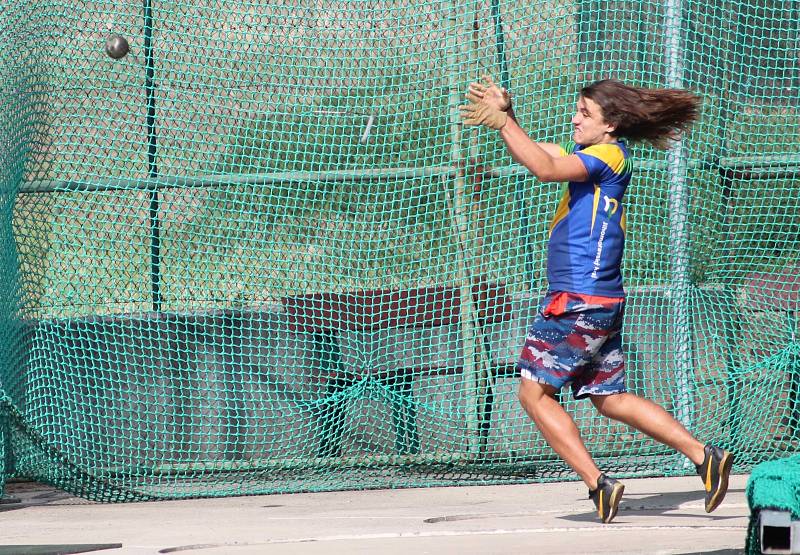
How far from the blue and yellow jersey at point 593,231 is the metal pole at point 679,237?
78.8 inches

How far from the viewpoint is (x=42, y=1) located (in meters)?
6.23

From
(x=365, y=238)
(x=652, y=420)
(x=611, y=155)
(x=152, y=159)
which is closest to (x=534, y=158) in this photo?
(x=611, y=155)

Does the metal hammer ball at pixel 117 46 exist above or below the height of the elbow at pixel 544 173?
above

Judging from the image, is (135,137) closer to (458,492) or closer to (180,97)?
(180,97)

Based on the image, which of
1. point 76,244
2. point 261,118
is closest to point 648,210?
point 261,118

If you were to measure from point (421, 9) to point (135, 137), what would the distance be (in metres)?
1.79

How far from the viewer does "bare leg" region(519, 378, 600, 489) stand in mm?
4547

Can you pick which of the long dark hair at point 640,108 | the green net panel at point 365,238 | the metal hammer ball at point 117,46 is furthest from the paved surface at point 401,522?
the metal hammer ball at point 117,46

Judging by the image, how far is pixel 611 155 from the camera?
4.65m

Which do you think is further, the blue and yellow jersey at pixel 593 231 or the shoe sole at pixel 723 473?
the blue and yellow jersey at pixel 593 231

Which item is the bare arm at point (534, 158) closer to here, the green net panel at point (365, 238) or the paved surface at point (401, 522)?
the paved surface at point (401, 522)

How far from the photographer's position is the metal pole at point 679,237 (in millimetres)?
6551

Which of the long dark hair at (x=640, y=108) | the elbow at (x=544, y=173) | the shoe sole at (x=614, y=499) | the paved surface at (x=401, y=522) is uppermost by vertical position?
the long dark hair at (x=640, y=108)

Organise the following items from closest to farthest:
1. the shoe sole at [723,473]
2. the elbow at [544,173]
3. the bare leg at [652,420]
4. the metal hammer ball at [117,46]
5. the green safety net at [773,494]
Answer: the green safety net at [773,494]
the elbow at [544,173]
the shoe sole at [723,473]
the bare leg at [652,420]
the metal hammer ball at [117,46]
